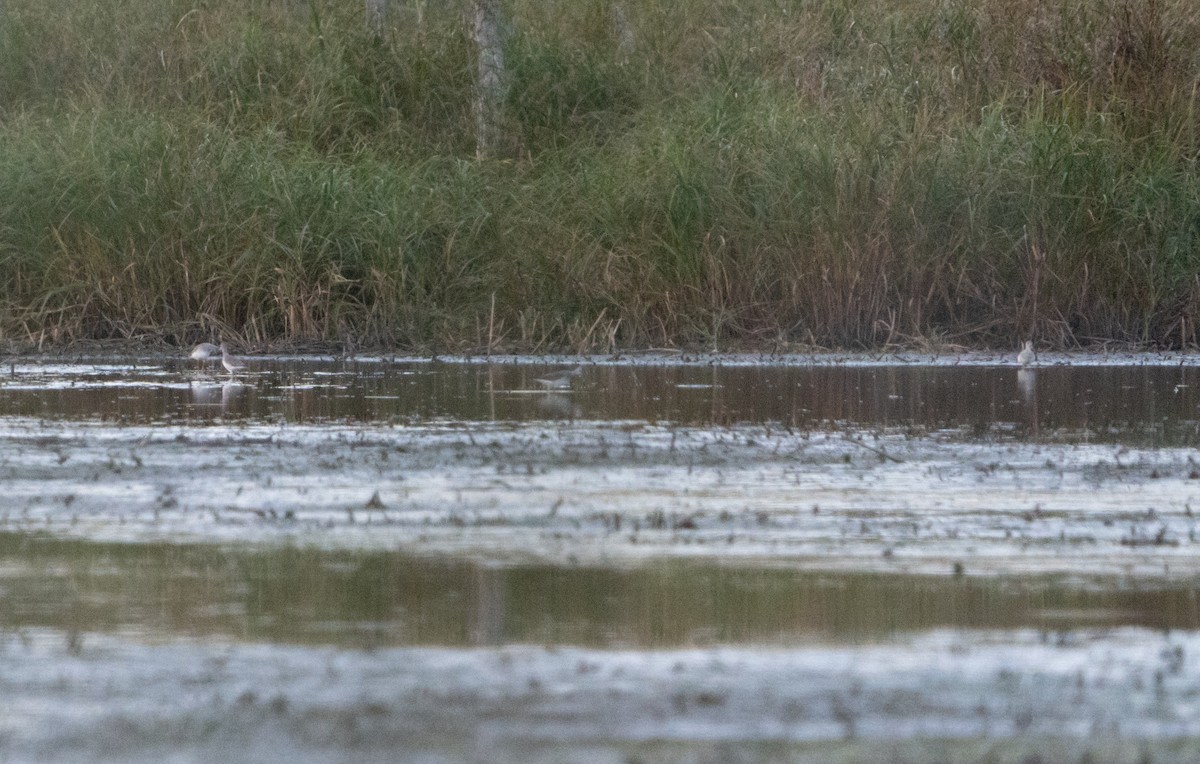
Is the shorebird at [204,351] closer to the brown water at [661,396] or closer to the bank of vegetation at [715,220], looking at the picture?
the brown water at [661,396]

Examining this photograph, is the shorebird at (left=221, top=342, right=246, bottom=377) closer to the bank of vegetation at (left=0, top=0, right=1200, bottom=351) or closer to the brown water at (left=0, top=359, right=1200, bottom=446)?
the brown water at (left=0, top=359, right=1200, bottom=446)

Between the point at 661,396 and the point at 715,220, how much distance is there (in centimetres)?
356

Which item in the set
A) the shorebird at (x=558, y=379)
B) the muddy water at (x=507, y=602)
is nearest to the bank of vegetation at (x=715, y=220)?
the shorebird at (x=558, y=379)

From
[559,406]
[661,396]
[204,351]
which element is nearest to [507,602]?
[559,406]

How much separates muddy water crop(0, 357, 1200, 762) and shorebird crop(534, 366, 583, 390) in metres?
1.56

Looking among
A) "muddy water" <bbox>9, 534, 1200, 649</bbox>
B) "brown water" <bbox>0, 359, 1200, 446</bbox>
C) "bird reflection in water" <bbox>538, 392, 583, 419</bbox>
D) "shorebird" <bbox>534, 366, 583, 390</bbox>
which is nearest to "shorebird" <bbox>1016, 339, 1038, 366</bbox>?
"brown water" <bbox>0, 359, 1200, 446</bbox>

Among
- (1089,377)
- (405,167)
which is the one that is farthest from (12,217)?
(1089,377)

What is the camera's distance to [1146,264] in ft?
50.7

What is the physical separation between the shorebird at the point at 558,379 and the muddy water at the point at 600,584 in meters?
1.56

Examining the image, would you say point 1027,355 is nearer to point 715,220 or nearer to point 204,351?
point 715,220

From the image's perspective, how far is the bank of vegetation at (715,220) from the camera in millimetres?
15516

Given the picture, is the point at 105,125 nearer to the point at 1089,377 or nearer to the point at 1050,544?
the point at 1089,377

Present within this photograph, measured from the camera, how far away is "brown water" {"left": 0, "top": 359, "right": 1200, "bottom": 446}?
10977mm

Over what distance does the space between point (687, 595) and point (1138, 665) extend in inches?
53.9
